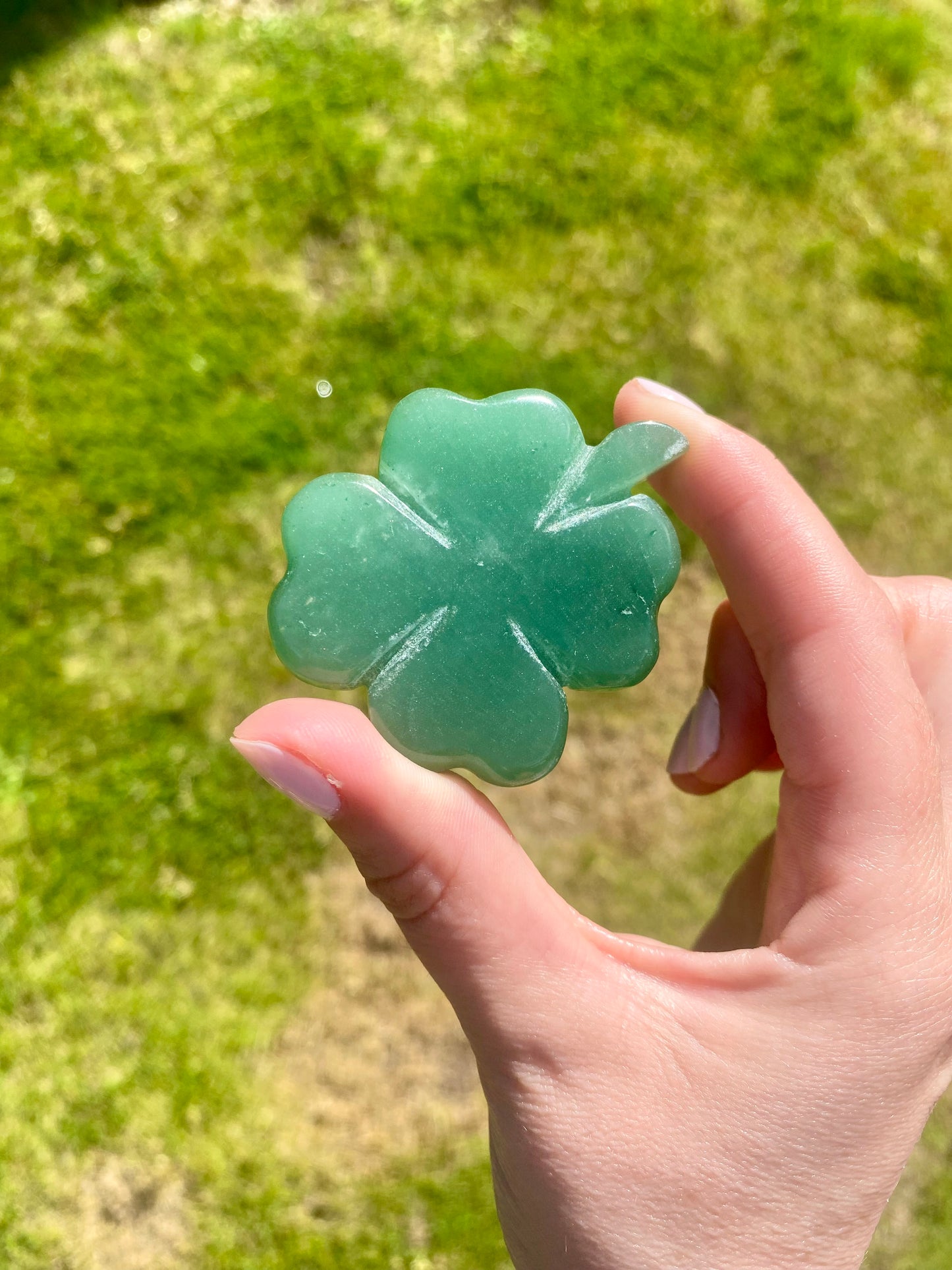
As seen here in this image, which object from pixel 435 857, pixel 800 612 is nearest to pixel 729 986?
→ pixel 435 857

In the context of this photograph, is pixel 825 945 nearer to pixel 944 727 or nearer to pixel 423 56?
pixel 944 727

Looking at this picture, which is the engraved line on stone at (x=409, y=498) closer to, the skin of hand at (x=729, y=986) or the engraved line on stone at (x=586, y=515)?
the engraved line on stone at (x=586, y=515)

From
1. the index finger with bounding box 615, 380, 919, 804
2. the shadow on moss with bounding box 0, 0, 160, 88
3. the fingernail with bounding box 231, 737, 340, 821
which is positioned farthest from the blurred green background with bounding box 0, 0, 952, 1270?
the fingernail with bounding box 231, 737, 340, 821

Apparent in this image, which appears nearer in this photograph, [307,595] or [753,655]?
[307,595]

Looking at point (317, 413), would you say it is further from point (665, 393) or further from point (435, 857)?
point (435, 857)

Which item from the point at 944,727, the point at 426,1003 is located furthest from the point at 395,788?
the point at 426,1003

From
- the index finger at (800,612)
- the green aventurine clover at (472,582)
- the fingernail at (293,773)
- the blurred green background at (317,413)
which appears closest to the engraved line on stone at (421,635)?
the green aventurine clover at (472,582)
